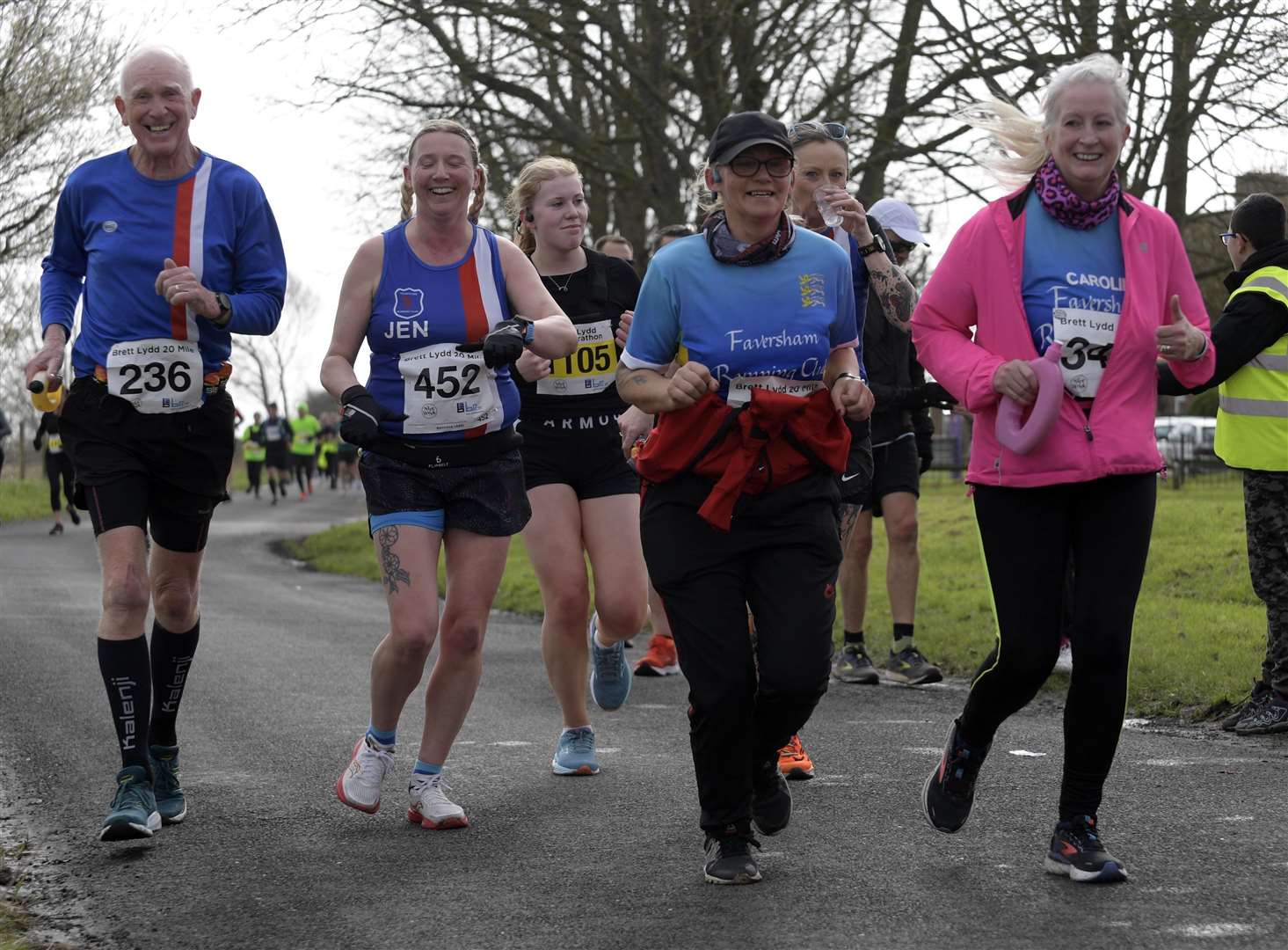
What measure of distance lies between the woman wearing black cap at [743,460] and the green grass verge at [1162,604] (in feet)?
11.8

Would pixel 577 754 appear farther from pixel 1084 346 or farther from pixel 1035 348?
pixel 1084 346

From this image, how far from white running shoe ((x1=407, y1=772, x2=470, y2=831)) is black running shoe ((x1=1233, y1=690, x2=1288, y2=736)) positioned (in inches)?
131

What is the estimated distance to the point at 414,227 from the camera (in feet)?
18.5

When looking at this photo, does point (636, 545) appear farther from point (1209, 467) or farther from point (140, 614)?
point (1209, 467)

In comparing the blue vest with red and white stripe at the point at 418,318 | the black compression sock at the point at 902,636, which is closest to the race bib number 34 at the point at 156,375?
the blue vest with red and white stripe at the point at 418,318

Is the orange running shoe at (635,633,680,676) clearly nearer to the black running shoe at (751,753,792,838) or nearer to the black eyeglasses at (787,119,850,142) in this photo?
the black eyeglasses at (787,119,850,142)

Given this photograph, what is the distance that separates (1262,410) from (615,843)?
3.68m

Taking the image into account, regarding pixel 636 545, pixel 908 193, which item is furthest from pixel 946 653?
pixel 908 193

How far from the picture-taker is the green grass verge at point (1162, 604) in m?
8.38

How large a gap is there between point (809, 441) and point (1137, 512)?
89 centimetres

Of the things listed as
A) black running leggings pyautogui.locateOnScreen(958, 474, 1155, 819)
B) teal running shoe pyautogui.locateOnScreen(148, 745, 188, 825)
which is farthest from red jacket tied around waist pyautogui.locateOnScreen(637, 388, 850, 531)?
teal running shoe pyautogui.locateOnScreen(148, 745, 188, 825)

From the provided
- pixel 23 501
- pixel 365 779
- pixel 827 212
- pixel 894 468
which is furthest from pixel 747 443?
pixel 23 501

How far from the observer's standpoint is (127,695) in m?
5.43

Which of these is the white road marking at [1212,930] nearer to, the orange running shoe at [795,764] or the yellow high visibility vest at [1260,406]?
the orange running shoe at [795,764]
